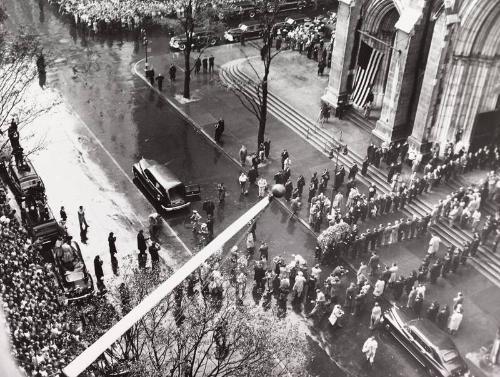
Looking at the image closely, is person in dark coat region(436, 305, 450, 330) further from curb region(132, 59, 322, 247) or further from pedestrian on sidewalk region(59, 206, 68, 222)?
pedestrian on sidewalk region(59, 206, 68, 222)

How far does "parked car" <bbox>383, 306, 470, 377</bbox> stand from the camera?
20422 millimetres

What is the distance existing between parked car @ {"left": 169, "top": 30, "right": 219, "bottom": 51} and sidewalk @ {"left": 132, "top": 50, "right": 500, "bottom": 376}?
168 cm

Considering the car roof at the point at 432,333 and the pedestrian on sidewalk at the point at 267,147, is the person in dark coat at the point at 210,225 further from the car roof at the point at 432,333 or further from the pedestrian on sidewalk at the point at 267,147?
the car roof at the point at 432,333

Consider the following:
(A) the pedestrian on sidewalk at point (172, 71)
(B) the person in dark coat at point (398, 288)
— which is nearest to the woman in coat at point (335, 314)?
(B) the person in dark coat at point (398, 288)

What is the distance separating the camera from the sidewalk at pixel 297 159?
2359cm

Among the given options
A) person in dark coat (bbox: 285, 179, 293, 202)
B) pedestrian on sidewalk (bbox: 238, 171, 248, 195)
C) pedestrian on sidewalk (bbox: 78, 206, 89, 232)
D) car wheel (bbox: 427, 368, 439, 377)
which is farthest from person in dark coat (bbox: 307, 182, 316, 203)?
car wheel (bbox: 427, 368, 439, 377)

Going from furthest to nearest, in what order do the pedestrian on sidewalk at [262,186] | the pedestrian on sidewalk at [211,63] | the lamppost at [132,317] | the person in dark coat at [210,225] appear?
the pedestrian on sidewalk at [211,63] → the pedestrian on sidewalk at [262,186] → the person in dark coat at [210,225] → the lamppost at [132,317]

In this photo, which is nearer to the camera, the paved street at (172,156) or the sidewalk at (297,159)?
the paved street at (172,156)

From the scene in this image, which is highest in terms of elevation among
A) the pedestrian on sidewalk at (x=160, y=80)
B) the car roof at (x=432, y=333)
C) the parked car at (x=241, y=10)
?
the parked car at (x=241, y=10)

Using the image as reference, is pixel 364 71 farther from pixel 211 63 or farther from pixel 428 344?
pixel 428 344

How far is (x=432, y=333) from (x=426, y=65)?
15.3 meters

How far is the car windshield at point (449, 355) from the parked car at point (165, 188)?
1427 centimetres

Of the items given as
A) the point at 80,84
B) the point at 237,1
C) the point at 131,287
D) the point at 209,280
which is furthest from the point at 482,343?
the point at 237,1

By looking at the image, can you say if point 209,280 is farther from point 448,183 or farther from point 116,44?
point 116,44
